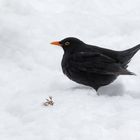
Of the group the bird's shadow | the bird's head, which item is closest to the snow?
the bird's shadow

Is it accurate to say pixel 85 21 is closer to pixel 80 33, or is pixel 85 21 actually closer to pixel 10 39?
pixel 80 33

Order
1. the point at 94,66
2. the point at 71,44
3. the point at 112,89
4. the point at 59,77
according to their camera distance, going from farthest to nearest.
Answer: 1. the point at 59,77
2. the point at 71,44
3. the point at 112,89
4. the point at 94,66

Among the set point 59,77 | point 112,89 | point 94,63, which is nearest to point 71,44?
point 59,77

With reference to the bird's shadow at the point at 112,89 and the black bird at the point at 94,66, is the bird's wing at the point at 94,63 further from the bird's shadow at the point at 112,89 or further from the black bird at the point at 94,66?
the bird's shadow at the point at 112,89

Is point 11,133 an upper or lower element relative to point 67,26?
lower

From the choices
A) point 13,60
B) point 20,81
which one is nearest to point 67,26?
point 13,60

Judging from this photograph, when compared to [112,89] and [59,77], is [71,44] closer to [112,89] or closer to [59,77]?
[59,77]

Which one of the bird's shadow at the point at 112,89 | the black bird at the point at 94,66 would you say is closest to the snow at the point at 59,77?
the bird's shadow at the point at 112,89

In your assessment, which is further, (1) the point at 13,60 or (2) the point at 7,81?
(1) the point at 13,60
